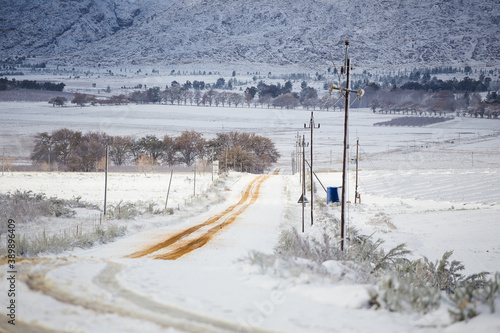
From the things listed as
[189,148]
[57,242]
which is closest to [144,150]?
[189,148]

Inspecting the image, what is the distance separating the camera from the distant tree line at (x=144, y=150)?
322ft

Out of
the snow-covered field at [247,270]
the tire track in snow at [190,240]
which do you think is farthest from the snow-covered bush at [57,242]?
the tire track in snow at [190,240]

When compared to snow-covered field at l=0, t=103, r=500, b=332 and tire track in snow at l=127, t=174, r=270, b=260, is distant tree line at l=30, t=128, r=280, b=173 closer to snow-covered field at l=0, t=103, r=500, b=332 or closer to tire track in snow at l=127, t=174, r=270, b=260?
snow-covered field at l=0, t=103, r=500, b=332

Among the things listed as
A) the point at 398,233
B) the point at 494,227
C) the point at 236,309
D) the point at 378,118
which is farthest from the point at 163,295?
the point at 378,118

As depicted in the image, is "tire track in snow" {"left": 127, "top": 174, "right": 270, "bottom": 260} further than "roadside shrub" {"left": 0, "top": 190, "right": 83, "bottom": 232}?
No

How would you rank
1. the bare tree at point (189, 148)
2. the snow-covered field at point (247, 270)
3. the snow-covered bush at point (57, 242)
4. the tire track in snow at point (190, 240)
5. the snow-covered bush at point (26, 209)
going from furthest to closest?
1. the bare tree at point (189, 148)
2. the snow-covered bush at point (26, 209)
3. the tire track in snow at point (190, 240)
4. the snow-covered bush at point (57, 242)
5. the snow-covered field at point (247, 270)

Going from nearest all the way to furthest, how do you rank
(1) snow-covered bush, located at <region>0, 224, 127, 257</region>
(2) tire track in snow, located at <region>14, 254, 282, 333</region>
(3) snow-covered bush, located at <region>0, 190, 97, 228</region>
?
(2) tire track in snow, located at <region>14, 254, 282, 333</region>, (1) snow-covered bush, located at <region>0, 224, 127, 257</region>, (3) snow-covered bush, located at <region>0, 190, 97, 228</region>

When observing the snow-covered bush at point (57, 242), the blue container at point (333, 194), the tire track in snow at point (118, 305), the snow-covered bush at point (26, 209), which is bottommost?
the blue container at point (333, 194)

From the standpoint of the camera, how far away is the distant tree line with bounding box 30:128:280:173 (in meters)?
98.1

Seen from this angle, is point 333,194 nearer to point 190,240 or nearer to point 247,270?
point 190,240

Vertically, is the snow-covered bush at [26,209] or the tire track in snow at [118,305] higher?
the tire track in snow at [118,305]

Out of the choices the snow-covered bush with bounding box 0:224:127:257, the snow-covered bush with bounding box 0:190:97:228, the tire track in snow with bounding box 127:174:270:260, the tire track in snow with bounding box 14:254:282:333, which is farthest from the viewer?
the snow-covered bush with bounding box 0:190:97:228

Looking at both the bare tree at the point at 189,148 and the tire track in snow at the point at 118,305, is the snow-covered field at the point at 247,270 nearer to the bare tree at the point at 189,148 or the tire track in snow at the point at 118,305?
the tire track in snow at the point at 118,305

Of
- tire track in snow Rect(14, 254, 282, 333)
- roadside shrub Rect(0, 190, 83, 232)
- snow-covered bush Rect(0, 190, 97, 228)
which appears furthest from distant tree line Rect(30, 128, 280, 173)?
tire track in snow Rect(14, 254, 282, 333)
